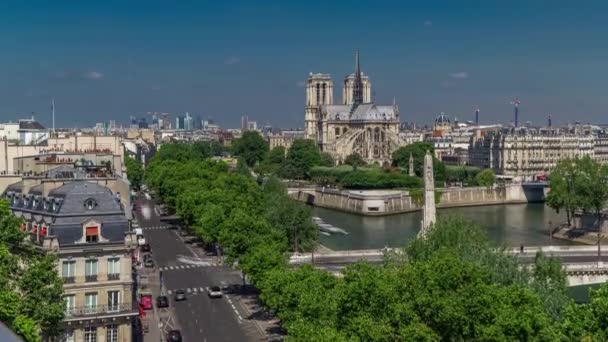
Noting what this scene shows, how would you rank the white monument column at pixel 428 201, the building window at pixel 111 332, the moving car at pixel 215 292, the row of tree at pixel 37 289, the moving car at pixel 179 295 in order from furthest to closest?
the white monument column at pixel 428 201, the moving car at pixel 215 292, the moving car at pixel 179 295, the building window at pixel 111 332, the row of tree at pixel 37 289

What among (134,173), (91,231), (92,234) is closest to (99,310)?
(92,234)

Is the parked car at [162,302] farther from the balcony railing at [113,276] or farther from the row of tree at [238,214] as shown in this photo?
the balcony railing at [113,276]

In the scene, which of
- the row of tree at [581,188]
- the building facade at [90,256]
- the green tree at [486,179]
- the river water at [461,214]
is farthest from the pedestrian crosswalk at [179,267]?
the green tree at [486,179]

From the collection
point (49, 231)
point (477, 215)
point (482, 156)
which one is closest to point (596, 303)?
point (49, 231)

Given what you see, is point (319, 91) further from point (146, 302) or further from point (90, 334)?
point (90, 334)

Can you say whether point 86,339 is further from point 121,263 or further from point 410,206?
point 410,206

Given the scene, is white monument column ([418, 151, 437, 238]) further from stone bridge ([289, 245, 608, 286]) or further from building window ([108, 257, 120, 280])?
building window ([108, 257, 120, 280])

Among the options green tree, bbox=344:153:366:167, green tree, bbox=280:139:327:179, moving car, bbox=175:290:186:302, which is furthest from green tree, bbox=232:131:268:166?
moving car, bbox=175:290:186:302
